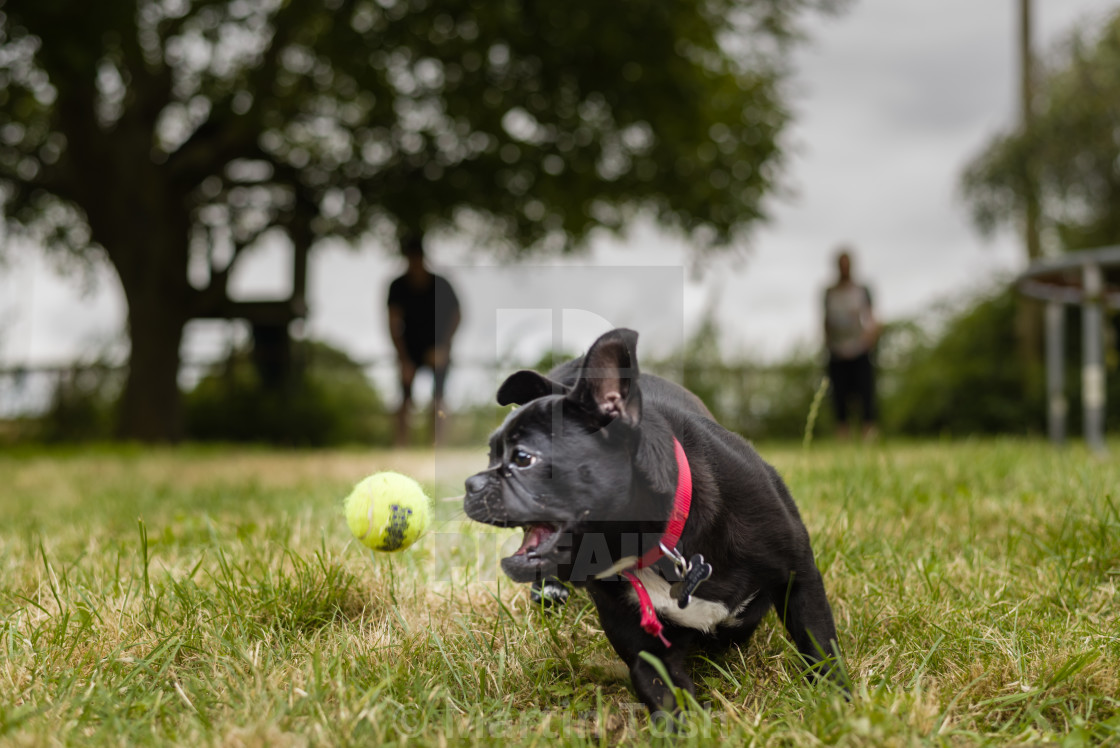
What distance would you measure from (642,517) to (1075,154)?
1317 centimetres

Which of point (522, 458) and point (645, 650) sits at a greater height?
point (522, 458)

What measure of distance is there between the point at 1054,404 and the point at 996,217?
7.92 metres

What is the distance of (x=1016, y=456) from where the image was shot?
4.42 metres

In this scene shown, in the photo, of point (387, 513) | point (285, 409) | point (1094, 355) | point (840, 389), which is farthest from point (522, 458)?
point (285, 409)

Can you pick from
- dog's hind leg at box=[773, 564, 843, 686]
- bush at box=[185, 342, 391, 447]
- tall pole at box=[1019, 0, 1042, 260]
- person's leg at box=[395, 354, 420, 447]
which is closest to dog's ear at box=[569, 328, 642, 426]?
dog's hind leg at box=[773, 564, 843, 686]

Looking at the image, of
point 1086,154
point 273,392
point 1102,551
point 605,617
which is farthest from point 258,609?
point 1086,154

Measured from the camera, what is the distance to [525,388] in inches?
67.0

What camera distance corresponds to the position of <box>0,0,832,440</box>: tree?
8.48m

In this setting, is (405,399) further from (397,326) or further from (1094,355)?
(1094,355)

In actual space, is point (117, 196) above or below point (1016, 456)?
above

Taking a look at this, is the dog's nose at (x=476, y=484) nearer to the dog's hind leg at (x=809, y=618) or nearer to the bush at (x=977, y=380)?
the dog's hind leg at (x=809, y=618)

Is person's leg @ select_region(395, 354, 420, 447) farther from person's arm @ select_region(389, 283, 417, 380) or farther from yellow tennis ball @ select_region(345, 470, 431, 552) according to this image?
yellow tennis ball @ select_region(345, 470, 431, 552)

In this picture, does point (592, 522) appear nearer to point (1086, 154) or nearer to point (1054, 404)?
point (1054, 404)

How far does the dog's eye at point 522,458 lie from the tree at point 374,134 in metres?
6.84
